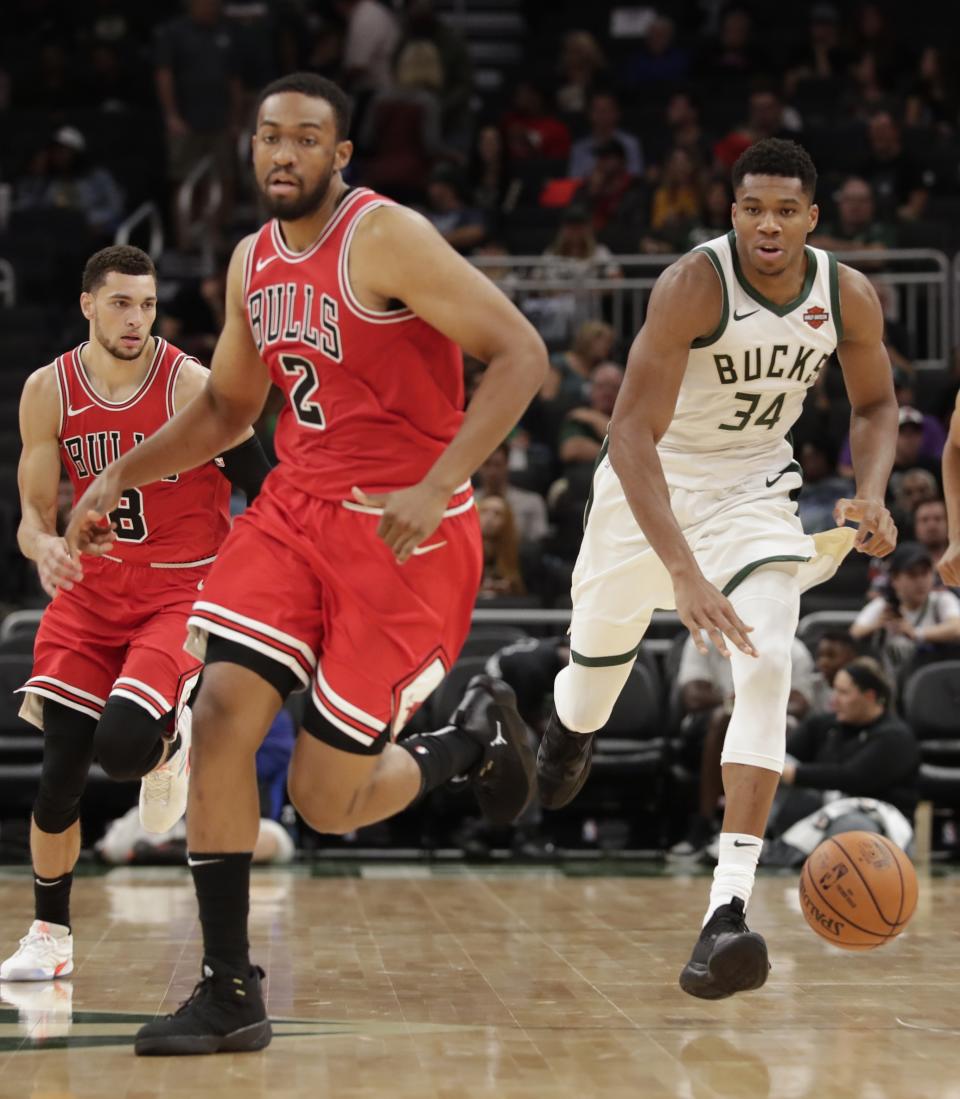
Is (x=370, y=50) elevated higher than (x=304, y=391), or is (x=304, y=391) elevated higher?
(x=370, y=50)

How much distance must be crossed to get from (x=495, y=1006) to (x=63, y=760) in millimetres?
1564

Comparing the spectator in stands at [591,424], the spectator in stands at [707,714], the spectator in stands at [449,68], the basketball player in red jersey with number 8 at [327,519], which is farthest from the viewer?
the spectator in stands at [449,68]

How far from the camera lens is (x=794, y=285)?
5.49m

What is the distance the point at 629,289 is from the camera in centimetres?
1364

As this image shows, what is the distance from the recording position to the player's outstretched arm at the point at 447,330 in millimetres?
4242

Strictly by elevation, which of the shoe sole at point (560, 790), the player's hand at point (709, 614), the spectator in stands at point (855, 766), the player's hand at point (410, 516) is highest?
the player's hand at point (410, 516)

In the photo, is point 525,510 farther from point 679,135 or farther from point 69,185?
point 69,185

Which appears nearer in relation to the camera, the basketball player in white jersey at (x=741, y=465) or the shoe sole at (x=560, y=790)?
the basketball player in white jersey at (x=741, y=465)

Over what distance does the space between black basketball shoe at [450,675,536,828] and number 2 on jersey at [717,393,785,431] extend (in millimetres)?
1102

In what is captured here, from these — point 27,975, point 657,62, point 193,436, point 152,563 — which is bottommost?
point 27,975

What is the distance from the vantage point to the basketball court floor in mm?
4309

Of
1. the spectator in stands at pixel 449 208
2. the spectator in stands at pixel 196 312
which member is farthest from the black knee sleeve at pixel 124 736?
the spectator in stands at pixel 449 208

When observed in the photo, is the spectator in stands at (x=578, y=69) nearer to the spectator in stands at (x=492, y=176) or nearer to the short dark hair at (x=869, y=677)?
the spectator in stands at (x=492, y=176)

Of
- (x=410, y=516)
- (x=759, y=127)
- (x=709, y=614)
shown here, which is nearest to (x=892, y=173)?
(x=759, y=127)
